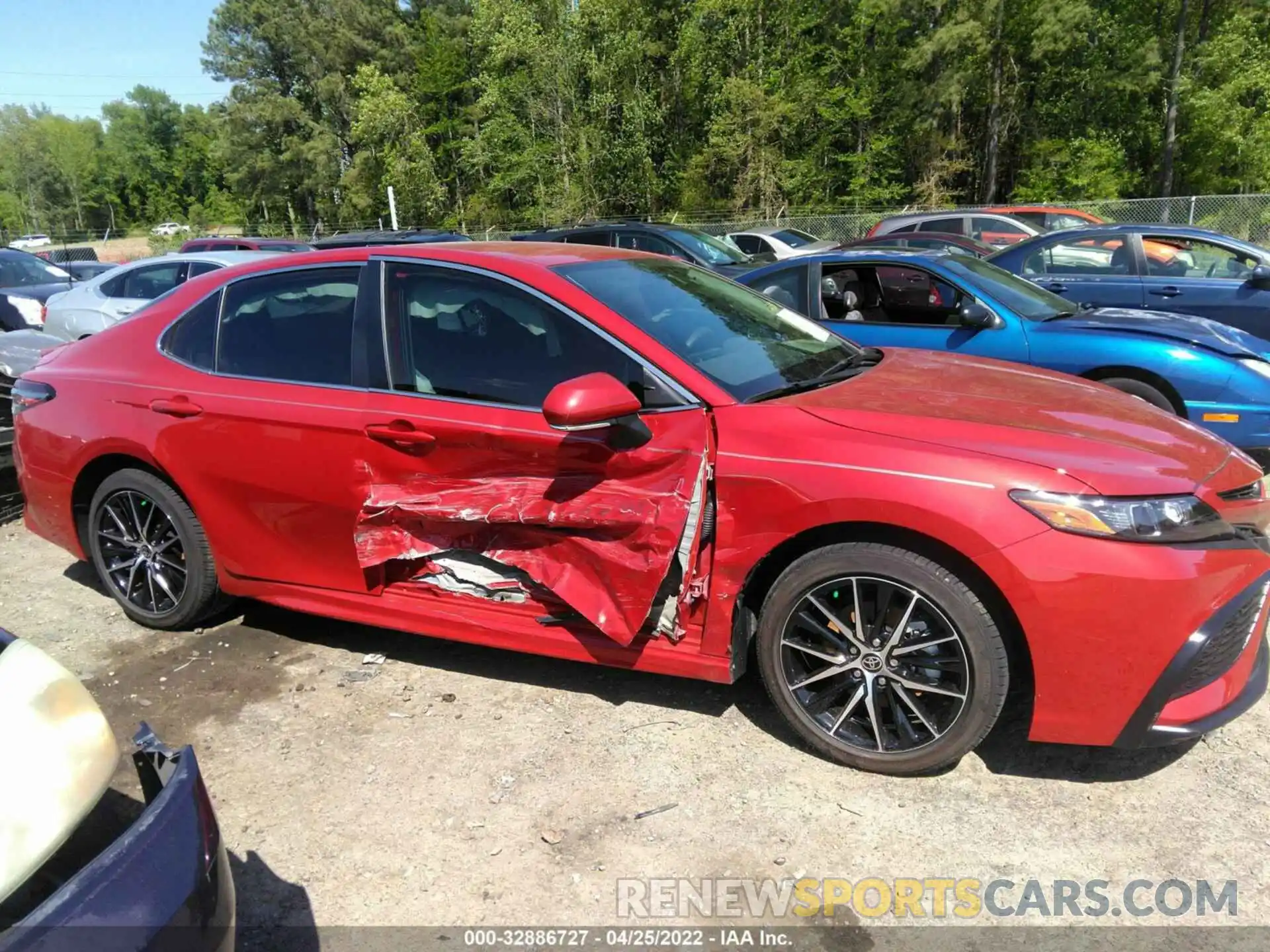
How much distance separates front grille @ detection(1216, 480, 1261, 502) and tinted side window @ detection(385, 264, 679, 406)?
73.7 inches

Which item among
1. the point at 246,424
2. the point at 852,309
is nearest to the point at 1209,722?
the point at 246,424

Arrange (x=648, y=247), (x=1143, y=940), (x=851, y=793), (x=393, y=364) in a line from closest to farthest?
(x=1143, y=940), (x=851, y=793), (x=393, y=364), (x=648, y=247)

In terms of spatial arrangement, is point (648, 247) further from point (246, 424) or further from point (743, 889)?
point (743, 889)

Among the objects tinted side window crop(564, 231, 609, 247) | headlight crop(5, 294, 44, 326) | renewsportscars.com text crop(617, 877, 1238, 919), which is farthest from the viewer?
tinted side window crop(564, 231, 609, 247)

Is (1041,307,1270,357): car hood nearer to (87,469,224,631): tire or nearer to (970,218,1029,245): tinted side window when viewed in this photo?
(87,469,224,631): tire

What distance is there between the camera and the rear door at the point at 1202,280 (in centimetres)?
754

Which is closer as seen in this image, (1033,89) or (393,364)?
(393,364)

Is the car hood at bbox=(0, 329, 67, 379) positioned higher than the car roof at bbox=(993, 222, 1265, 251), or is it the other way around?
the car roof at bbox=(993, 222, 1265, 251)

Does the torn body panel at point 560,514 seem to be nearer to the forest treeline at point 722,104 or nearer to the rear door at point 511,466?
the rear door at point 511,466

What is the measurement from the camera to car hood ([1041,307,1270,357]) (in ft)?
18.7

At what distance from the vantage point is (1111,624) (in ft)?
8.16

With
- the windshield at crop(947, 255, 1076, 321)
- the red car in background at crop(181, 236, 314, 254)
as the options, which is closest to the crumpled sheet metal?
the windshield at crop(947, 255, 1076, 321)

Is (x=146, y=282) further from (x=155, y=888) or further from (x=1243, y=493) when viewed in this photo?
(x=1243, y=493)

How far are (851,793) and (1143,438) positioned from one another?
1.51 meters
